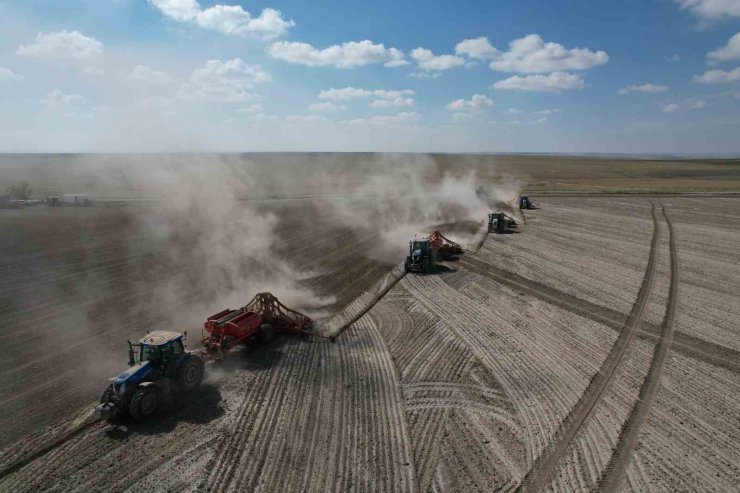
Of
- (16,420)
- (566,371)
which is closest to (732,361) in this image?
(566,371)

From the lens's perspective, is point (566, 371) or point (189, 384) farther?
point (566, 371)

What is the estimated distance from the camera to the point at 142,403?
1248cm

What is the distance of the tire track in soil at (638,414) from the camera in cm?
1075

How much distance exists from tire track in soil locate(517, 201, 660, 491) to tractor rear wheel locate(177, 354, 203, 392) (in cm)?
998

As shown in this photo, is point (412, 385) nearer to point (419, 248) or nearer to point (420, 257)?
point (420, 257)

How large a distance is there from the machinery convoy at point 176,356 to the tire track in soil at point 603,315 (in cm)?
1277

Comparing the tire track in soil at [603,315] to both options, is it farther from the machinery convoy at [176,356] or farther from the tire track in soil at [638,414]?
the machinery convoy at [176,356]

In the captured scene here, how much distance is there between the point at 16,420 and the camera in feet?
42.2

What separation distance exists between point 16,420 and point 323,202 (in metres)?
49.4

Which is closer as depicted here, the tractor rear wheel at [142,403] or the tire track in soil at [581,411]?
the tire track in soil at [581,411]

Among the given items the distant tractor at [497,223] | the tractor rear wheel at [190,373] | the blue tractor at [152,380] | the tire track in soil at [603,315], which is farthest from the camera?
the distant tractor at [497,223]

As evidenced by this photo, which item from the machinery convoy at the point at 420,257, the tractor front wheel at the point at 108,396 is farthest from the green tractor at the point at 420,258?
the tractor front wheel at the point at 108,396

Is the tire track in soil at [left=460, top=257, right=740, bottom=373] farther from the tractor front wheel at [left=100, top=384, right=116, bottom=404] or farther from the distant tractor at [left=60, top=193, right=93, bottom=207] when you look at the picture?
the distant tractor at [left=60, top=193, right=93, bottom=207]

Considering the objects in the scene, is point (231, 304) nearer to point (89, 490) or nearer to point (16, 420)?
point (16, 420)
